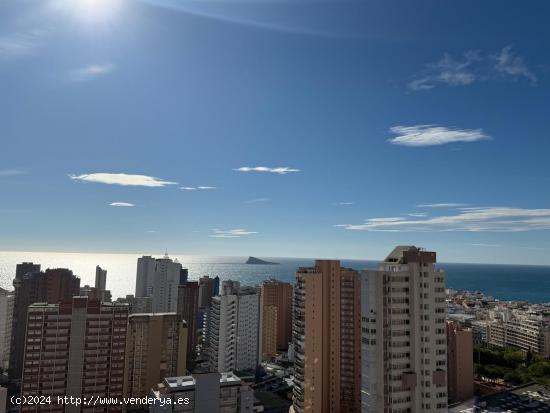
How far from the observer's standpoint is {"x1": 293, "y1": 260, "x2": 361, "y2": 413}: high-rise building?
104ft

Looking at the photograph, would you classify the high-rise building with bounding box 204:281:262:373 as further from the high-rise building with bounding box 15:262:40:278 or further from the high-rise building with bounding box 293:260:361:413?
the high-rise building with bounding box 15:262:40:278

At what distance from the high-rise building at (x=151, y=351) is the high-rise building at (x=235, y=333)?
9.83 meters

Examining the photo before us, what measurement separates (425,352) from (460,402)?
19.0m

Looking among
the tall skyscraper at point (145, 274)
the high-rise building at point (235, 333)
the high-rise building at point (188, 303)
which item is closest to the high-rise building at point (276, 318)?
the high-rise building at point (235, 333)

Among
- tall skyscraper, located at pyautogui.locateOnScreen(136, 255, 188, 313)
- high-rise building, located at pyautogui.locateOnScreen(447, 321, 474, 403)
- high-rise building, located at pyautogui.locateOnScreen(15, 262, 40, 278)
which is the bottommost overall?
high-rise building, located at pyautogui.locateOnScreen(447, 321, 474, 403)

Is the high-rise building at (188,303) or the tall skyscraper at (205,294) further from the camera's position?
the tall skyscraper at (205,294)

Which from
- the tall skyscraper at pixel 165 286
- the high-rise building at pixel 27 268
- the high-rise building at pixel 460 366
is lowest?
the high-rise building at pixel 460 366

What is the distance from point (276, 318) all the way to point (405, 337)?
38.4 meters

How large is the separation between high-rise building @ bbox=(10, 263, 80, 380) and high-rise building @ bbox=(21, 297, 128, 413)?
17.1 m

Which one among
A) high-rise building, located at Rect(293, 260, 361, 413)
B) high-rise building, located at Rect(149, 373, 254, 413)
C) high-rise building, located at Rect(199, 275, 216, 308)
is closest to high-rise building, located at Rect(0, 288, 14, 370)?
high-rise building, located at Rect(149, 373, 254, 413)

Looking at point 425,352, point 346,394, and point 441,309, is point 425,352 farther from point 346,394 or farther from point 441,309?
point 346,394

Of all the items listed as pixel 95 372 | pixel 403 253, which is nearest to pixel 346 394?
pixel 403 253

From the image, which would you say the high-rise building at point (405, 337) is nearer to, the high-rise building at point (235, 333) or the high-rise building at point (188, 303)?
the high-rise building at point (235, 333)

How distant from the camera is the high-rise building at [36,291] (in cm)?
4597
